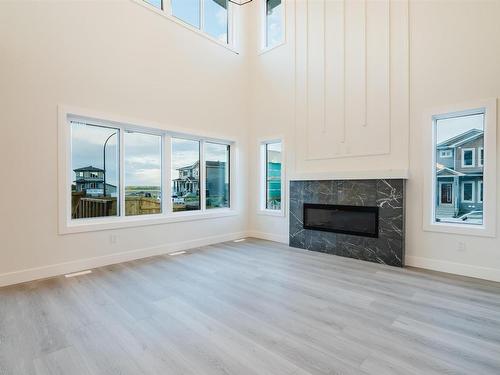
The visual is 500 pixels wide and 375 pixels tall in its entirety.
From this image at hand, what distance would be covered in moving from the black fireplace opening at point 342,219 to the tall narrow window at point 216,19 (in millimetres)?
4230

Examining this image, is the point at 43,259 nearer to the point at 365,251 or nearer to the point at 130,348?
the point at 130,348

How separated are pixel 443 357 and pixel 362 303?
0.91m

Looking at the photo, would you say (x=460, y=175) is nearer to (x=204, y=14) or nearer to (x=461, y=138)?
(x=461, y=138)

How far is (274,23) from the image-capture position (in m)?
6.17

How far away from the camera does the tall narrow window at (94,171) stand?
4066mm

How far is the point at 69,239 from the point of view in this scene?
12.6 feet

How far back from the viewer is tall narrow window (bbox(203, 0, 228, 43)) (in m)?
5.73

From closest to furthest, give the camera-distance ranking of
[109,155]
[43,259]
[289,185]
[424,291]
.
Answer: [424,291], [43,259], [109,155], [289,185]

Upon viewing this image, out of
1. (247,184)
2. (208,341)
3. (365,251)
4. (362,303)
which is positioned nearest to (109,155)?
(247,184)

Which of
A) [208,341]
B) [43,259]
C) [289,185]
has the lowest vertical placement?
[208,341]

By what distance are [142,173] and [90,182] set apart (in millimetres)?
861

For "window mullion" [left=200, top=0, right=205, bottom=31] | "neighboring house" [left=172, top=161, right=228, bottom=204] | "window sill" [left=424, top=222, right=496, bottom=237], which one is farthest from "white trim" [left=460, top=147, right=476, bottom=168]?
"window mullion" [left=200, top=0, right=205, bottom=31]

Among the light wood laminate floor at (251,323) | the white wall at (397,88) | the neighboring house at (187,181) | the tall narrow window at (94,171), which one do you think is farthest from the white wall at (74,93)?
the white wall at (397,88)

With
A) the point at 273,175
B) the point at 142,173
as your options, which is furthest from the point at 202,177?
the point at 273,175
